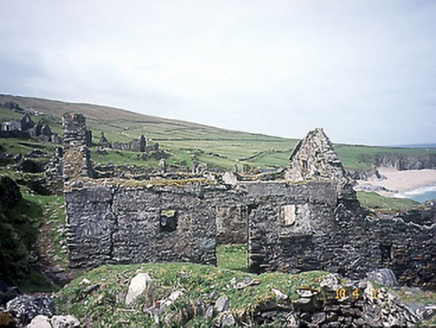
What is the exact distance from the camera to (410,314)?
6.20 m

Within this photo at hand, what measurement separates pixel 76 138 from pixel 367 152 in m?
44.1

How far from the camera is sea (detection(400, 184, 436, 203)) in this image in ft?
85.5

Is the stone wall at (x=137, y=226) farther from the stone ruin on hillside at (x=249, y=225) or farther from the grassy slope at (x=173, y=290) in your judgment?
the grassy slope at (x=173, y=290)

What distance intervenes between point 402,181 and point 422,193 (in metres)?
7.60

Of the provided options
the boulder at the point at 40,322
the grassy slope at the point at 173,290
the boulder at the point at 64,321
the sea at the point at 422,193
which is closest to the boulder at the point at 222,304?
the grassy slope at the point at 173,290

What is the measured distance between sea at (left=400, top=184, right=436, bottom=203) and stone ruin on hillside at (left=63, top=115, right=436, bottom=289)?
49.4 ft

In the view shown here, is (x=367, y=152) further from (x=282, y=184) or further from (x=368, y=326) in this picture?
(x=368, y=326)

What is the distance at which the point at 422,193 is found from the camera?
27.9 m

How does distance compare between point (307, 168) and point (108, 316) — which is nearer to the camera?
point (108, 316)

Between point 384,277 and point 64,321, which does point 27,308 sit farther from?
point 384,277

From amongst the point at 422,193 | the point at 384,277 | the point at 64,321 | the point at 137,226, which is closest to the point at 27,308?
the point at 64,321

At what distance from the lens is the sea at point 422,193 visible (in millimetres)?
26062

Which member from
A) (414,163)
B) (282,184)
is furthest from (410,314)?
(414,163)

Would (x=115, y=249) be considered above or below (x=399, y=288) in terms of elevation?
above
